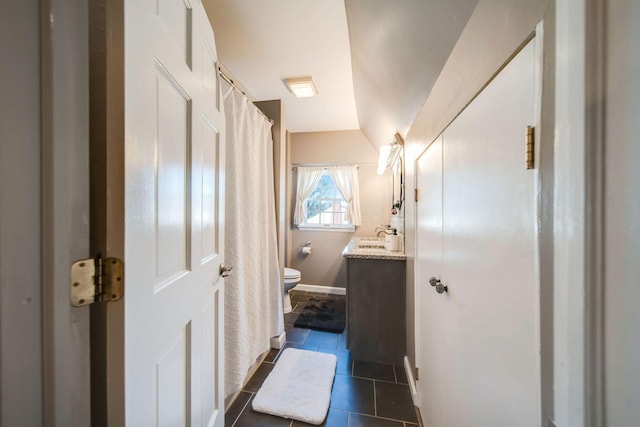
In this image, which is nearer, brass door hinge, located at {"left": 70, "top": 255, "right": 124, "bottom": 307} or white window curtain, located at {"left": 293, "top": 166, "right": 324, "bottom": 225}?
brass door hinge, located at {"left": 70, "top": 255, "right": 124, "bottom": 307}

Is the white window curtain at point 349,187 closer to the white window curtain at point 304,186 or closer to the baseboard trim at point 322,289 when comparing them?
the white window curtain at point 304,186

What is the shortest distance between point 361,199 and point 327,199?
1.75 ft

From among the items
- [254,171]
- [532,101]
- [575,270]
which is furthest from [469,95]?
[254,171]

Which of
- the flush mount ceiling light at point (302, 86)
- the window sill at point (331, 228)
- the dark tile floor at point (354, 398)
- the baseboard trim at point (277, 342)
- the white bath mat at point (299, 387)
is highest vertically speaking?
the flush mount ceiling light at point (302, 86)

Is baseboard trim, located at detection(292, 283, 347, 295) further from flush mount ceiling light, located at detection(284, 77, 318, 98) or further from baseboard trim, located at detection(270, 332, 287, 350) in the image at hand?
flush mount ceiling light, located at detection(284, 77, 318, 98)

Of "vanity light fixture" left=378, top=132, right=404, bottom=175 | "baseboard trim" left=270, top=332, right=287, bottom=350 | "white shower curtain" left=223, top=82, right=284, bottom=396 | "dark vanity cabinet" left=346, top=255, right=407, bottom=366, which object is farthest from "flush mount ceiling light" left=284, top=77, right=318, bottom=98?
"baseboard trim" left=270, top=332, right=287, bottom=350

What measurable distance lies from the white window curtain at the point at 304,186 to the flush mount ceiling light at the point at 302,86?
4.53ft

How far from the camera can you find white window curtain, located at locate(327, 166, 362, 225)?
3.43m

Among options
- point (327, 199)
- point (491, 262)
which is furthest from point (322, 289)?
point (491, 262)

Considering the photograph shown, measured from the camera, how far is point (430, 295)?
3.97ft

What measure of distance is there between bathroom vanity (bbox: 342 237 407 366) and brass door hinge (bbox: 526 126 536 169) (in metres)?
1.47

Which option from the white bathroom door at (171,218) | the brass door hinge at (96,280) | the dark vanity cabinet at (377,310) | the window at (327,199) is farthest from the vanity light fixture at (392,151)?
the brass door hinge at (96,280)

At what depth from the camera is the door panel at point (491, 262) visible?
48 centimetres
